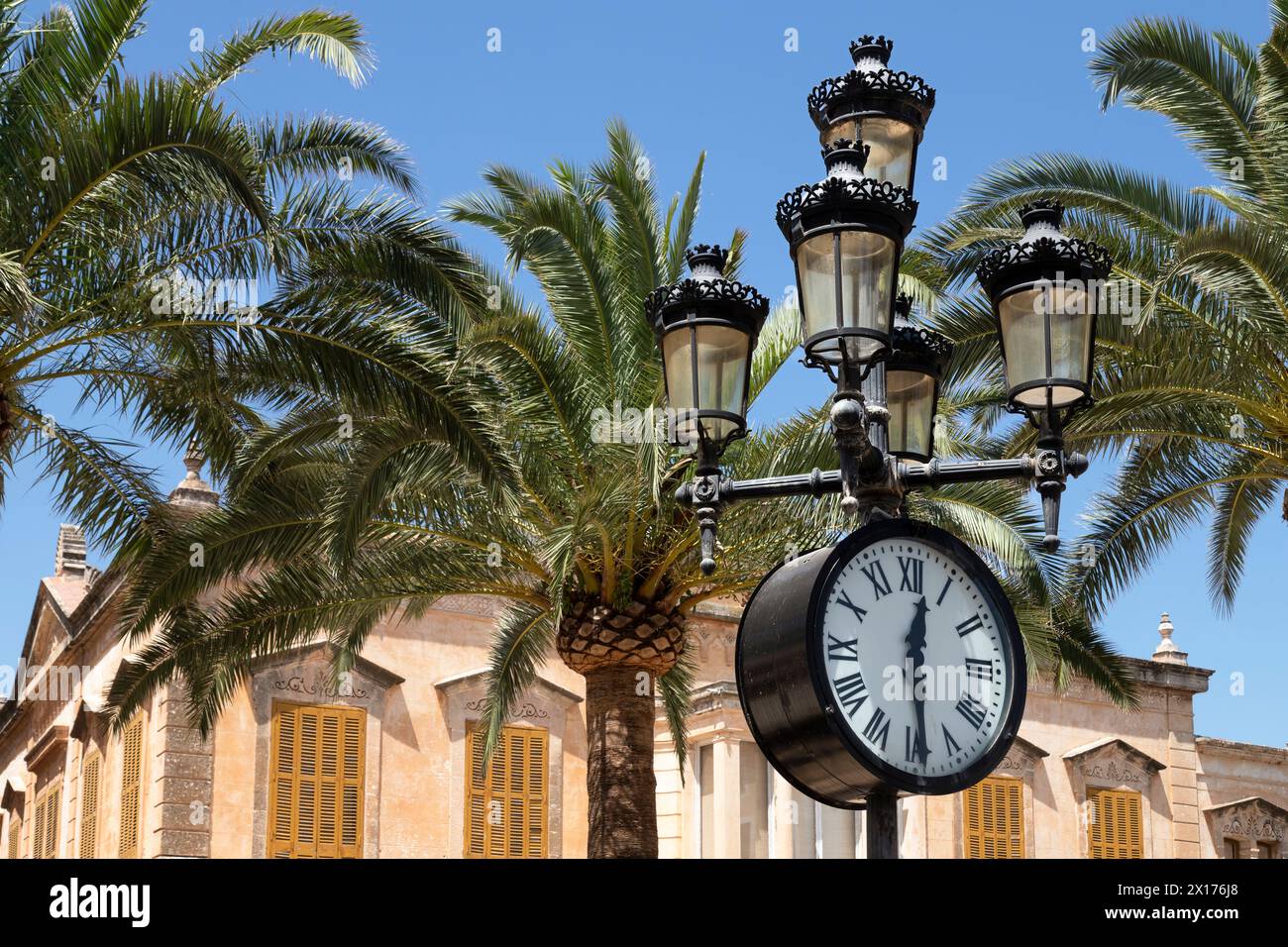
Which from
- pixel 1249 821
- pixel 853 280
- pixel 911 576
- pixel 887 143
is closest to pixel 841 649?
pixel 911 576

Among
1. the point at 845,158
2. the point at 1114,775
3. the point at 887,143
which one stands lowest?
the point at 1114,775

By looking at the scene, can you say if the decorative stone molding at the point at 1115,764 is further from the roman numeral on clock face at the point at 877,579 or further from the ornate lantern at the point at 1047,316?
the roman numeral on clock face at the point at 877,579

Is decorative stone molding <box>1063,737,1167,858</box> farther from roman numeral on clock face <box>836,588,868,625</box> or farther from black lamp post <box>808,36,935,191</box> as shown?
roman numeral on clock face <box>836,588,868,625</box>

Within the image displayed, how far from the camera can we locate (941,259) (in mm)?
14992

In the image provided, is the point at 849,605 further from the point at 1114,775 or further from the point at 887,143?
the point at 1114,775

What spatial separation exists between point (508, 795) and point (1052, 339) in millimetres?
17145

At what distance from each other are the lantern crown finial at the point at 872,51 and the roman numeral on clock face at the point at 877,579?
283cm

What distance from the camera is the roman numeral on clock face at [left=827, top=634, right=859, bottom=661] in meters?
4.65

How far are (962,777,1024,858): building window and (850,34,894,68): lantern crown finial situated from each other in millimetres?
18888

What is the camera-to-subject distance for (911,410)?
6.58 meters

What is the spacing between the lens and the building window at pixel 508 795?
2167 cm

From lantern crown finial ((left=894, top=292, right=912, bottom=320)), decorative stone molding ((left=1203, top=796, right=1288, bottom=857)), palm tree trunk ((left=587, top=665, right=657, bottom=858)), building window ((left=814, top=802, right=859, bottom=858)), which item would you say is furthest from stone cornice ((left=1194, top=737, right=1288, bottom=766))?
lantern crown finial ((left=894, top=292, right=912, bottom=320))

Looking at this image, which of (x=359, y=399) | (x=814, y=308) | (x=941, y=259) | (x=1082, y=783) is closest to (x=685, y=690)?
(x=941, y=259)
